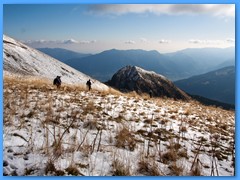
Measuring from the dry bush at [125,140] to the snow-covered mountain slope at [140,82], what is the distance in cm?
2147

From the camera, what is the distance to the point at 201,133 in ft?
15.6

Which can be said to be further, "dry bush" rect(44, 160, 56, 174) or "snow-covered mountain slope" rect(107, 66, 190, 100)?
"snow-covered mountain slope" rect(107, 66, 190, 100)

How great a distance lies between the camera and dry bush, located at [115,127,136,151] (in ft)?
12.4

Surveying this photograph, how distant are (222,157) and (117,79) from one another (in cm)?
2774

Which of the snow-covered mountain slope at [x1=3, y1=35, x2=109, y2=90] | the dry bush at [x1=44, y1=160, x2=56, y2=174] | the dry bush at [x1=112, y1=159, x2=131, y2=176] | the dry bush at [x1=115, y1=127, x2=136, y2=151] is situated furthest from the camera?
the snow-covered mountain slope at [x1=3, y1=35, x2=109, y2=90]

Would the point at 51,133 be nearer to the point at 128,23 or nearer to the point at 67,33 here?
the point at 67,33

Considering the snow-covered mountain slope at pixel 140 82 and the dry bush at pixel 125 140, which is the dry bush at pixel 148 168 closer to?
the dry bush at pixel 125 140

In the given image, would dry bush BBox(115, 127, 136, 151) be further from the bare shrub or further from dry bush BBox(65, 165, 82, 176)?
dry bush BBox(65, 165, 82, 176)

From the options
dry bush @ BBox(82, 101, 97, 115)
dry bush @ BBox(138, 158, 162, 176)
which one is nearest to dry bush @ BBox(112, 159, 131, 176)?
dry bush @ BBox(138, 158, 162, 176)

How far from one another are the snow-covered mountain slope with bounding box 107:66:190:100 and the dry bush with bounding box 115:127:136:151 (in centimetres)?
2147

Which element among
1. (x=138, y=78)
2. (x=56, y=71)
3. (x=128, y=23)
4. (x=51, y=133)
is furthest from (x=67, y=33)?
(x=138, y=78)

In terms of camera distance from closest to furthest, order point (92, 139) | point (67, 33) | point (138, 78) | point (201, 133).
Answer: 1. point (92, 139)
2. point (201, 133)
3. point (67, 33)
4. point (138, 78)

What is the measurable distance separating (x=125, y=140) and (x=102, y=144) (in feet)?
1.17

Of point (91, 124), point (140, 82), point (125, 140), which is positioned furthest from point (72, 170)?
point (140, 82)
